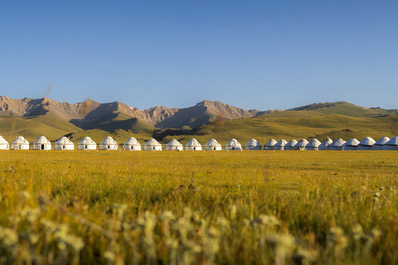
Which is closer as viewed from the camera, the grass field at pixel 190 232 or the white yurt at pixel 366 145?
the grass field at pixel 190 232

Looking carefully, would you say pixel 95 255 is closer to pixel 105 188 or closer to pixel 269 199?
pixel 269 199

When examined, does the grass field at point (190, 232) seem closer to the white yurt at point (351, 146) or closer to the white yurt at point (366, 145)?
the white yurt at point (351, 146)

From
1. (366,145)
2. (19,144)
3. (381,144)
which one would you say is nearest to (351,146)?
(366,145)

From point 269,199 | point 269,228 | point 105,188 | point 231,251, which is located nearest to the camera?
point 231,251

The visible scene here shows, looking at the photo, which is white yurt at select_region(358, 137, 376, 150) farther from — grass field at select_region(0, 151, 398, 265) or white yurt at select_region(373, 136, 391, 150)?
grass field at select_region(0, 151, 398, 265)

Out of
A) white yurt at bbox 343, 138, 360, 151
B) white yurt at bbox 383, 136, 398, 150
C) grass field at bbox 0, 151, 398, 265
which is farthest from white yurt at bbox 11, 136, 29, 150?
grass field at bbox 0, 151, 398, 265

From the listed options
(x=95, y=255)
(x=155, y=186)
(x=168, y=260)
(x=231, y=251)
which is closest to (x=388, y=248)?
(x=231, y=251)

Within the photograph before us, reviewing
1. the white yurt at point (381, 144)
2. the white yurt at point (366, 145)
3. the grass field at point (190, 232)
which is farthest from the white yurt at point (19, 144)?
the grass field at point (190, 232)

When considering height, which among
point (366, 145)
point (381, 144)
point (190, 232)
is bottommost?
point (366, 145)

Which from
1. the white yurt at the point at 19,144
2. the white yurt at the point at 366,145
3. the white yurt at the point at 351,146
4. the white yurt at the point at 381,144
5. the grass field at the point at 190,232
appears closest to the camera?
the grass field at the point at 190,232

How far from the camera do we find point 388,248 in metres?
3.58

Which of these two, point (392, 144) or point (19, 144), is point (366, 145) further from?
point (19, 144)

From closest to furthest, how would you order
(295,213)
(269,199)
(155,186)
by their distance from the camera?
(295,213), (269,199), (155,186)

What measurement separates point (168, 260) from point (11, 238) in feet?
5.35
